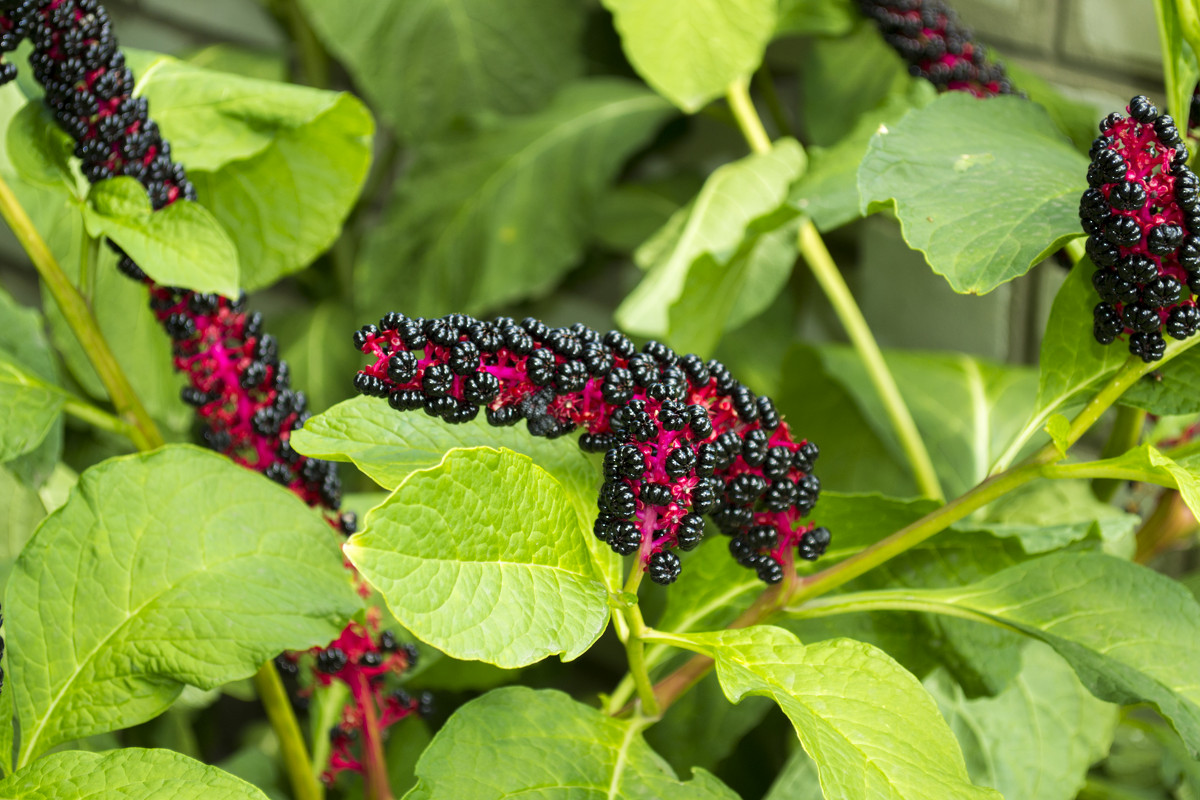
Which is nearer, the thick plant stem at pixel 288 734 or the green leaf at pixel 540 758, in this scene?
the green leaf at pixel 540 758

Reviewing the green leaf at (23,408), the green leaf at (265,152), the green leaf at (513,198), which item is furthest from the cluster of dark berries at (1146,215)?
the green leaf at (513,198)

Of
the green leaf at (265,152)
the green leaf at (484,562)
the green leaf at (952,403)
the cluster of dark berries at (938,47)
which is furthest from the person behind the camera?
the green leaf at (952,403)

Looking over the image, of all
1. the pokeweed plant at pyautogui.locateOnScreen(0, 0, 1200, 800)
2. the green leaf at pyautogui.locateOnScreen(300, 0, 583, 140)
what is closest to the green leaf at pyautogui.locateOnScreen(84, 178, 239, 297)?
the pokeweed plant at pyautogui.locateOnScreen(0, 0, 1200, 800)

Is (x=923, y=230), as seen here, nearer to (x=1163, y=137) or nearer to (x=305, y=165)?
(x=1163, y=137)

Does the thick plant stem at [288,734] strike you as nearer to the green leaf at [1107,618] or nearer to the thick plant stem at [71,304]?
the thick plant stem at [71,304]

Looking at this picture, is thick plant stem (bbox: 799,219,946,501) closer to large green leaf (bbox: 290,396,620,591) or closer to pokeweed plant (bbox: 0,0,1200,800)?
pokeweed plant (bbox: 0,0,1200,800)

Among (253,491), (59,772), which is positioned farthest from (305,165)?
(59,772)

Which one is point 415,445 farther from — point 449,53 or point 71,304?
point 449,53
